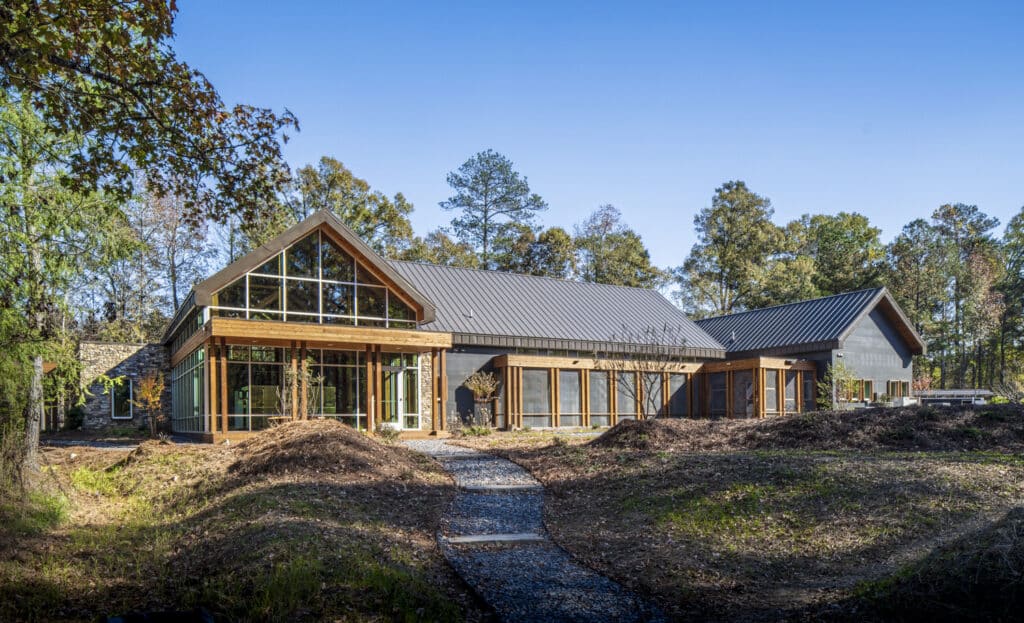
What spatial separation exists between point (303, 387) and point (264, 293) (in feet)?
8.38

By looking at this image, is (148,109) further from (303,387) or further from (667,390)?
(667,390)

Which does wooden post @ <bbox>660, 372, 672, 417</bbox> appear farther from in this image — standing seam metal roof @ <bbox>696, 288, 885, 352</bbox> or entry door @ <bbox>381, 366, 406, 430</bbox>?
entry door @ <bbox>381, 366, 406, 430</bbox>

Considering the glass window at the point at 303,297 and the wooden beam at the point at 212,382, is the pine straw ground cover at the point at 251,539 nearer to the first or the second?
the wooden beam at the point at 212,382

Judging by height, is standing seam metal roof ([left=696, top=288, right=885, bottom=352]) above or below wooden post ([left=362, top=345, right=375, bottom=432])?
above

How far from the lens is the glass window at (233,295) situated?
18031 millimetres

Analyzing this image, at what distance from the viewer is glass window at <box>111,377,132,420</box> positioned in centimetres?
2530

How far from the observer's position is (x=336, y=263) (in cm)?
1952

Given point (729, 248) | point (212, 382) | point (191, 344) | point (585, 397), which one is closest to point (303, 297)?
point (212, 382)

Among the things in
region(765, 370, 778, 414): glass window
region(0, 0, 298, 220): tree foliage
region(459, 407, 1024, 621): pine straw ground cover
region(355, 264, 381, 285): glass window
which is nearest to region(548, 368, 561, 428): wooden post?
region(355, 264, 381, 285): glass window

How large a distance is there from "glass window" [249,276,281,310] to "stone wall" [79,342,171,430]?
969 centimetres

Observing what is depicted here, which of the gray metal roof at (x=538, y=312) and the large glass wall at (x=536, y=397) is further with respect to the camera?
the gray metal roof at (x=538, y=312)

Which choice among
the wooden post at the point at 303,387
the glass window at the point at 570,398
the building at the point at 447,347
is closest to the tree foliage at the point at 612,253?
the building at the point at 447,347

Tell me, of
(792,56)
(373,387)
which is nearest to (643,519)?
(792,56)

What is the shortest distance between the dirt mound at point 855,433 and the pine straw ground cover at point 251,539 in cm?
409
